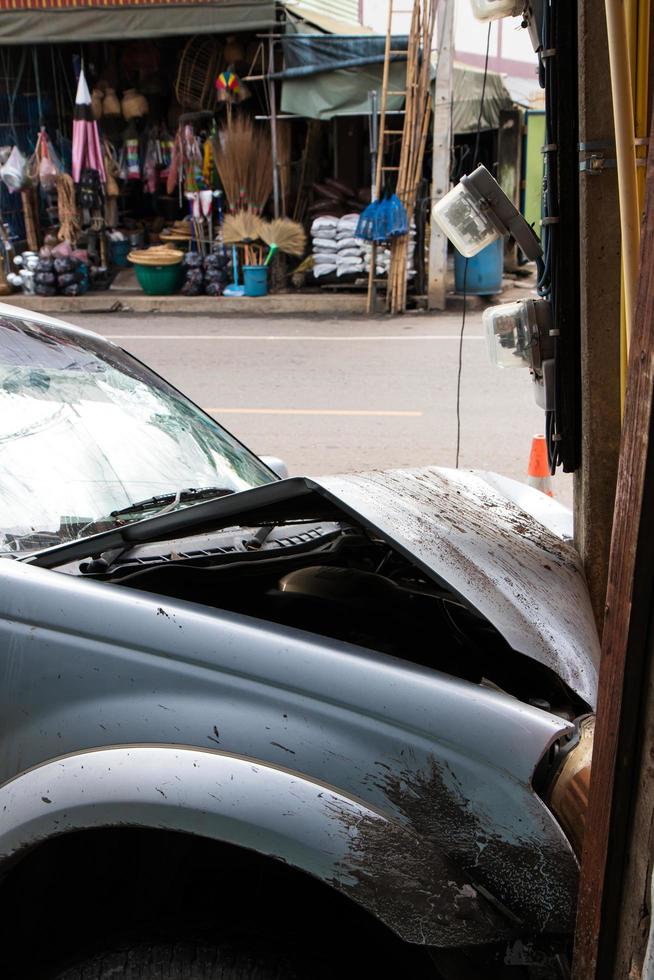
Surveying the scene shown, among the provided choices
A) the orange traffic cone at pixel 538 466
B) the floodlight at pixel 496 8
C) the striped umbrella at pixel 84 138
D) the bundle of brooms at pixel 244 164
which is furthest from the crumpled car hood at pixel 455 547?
the striped umbrella at pixel 84 138

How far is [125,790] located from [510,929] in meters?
0.65

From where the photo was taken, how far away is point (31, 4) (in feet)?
45.8

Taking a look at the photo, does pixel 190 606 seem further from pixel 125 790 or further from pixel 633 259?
pixel 633 259

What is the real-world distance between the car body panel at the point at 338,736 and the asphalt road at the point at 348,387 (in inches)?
197

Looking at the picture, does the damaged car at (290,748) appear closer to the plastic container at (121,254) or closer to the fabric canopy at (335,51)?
the fabric canopy at (335,51)

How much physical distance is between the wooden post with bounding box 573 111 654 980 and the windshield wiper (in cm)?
123

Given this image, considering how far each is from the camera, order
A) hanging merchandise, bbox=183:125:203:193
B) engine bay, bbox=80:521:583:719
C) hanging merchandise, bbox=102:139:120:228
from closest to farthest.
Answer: engine bay, bbox=80:521:583:719 < hanging merchandise, bbox=183:125:203:193 < hanging merchandise, bbox=102:139:120:228

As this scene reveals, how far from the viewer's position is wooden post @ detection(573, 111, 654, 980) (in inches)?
54.2

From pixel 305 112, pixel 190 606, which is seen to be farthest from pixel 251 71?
pixel 190 606

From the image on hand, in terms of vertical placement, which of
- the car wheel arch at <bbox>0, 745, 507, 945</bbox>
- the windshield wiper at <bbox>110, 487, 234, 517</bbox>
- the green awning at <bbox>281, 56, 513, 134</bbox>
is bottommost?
the car wheel arch at <bbox>0, 745, 507, 945</bbox>

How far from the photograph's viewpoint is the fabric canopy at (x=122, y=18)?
13195mm

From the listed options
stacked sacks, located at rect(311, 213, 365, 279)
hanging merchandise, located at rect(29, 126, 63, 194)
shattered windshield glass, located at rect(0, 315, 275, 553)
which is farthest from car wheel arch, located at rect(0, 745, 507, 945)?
hanging merchandise, located at rect(29, 126, 63, 194)

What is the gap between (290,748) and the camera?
1.55 meters

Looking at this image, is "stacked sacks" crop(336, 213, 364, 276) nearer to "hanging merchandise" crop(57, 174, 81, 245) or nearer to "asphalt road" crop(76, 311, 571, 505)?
"asphalt road" crop(76, 311, 571, 505)
